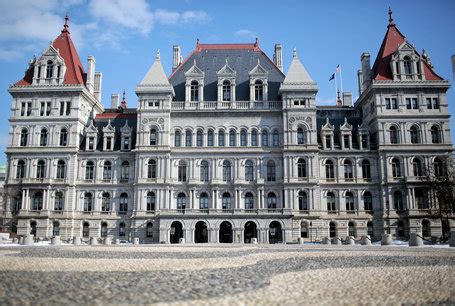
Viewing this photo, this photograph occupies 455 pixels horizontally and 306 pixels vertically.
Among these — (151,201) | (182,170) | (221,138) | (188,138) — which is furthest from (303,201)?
(151,201)

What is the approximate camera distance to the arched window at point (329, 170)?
2395 inches

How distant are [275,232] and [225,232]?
6.65 metres

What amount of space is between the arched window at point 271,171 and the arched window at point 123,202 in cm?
1982

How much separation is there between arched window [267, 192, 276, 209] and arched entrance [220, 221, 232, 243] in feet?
19.6

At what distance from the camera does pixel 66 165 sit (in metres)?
60.0

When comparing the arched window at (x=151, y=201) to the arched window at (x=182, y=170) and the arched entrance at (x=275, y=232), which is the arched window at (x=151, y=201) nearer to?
the arched window at (x=182, y=170)

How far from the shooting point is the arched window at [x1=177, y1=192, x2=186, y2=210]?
2314 inches

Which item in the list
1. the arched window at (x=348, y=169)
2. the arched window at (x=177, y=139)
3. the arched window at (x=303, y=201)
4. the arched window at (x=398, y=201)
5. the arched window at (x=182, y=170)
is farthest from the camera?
the arched window at (x=348, y=169)

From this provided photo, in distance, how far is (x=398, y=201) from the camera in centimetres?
5856

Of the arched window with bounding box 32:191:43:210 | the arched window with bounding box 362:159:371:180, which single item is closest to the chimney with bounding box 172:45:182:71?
the arched window with bounding box 32:191:43:210

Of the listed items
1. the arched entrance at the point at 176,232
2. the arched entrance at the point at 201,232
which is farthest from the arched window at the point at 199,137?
the arched entrance at the point at 176,232

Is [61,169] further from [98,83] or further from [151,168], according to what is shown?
[98,83]

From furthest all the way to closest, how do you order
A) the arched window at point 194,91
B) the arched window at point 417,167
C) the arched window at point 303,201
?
1. the arched window at point 194,91
2. the arched window at point 417,167
3. the arched window at point 303,201

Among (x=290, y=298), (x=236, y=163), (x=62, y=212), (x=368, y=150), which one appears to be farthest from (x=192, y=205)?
(x=290, y=298)
